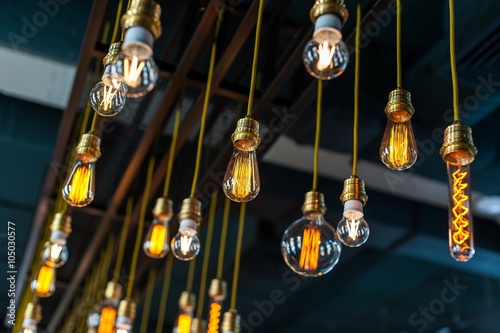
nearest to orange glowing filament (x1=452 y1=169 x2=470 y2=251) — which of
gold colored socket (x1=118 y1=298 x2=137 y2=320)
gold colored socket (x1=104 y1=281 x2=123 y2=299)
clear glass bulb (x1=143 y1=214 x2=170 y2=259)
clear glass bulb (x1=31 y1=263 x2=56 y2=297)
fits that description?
clear glass bulb (x1=143 y1=214 x2=170 y2=259)

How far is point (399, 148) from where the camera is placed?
59.3 inches

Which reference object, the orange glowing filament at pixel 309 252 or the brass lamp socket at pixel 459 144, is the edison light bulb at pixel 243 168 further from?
the brass lamp socket at pixel 459 144

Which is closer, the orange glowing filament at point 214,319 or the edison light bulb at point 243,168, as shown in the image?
the edison light bulb at point 243,168

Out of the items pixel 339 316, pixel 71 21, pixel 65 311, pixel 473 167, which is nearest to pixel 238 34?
pixel 71 21

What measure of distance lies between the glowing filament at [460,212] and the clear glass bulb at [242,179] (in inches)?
16.6

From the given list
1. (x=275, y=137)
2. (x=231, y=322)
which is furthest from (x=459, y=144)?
(x=231, y=322)

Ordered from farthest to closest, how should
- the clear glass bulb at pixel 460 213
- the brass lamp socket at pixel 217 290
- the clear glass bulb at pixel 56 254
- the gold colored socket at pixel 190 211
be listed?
the brass lamp socket at pixel 217 290
the clear glass bulb at pixel 56 254
the gold colored socket at pixel 190 211
the clear glass bulb at pixel 460 213

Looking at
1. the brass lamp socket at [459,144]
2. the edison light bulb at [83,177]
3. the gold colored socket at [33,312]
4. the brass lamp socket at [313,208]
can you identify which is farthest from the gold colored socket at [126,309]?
the brass lamp socket at [459,144]

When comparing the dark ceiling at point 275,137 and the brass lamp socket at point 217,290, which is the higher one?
the dark ceiling at point 275,137

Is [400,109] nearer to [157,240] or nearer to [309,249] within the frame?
[309,249]

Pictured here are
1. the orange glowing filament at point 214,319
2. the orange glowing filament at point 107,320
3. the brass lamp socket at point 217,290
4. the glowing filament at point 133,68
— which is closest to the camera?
the glowing filament at point 133,68

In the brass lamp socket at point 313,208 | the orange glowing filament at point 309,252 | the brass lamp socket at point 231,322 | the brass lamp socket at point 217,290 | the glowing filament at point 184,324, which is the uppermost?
the brass lamp socket at point 217,290

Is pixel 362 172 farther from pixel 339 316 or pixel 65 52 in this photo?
pixel 339 316

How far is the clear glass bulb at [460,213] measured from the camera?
1.42m
